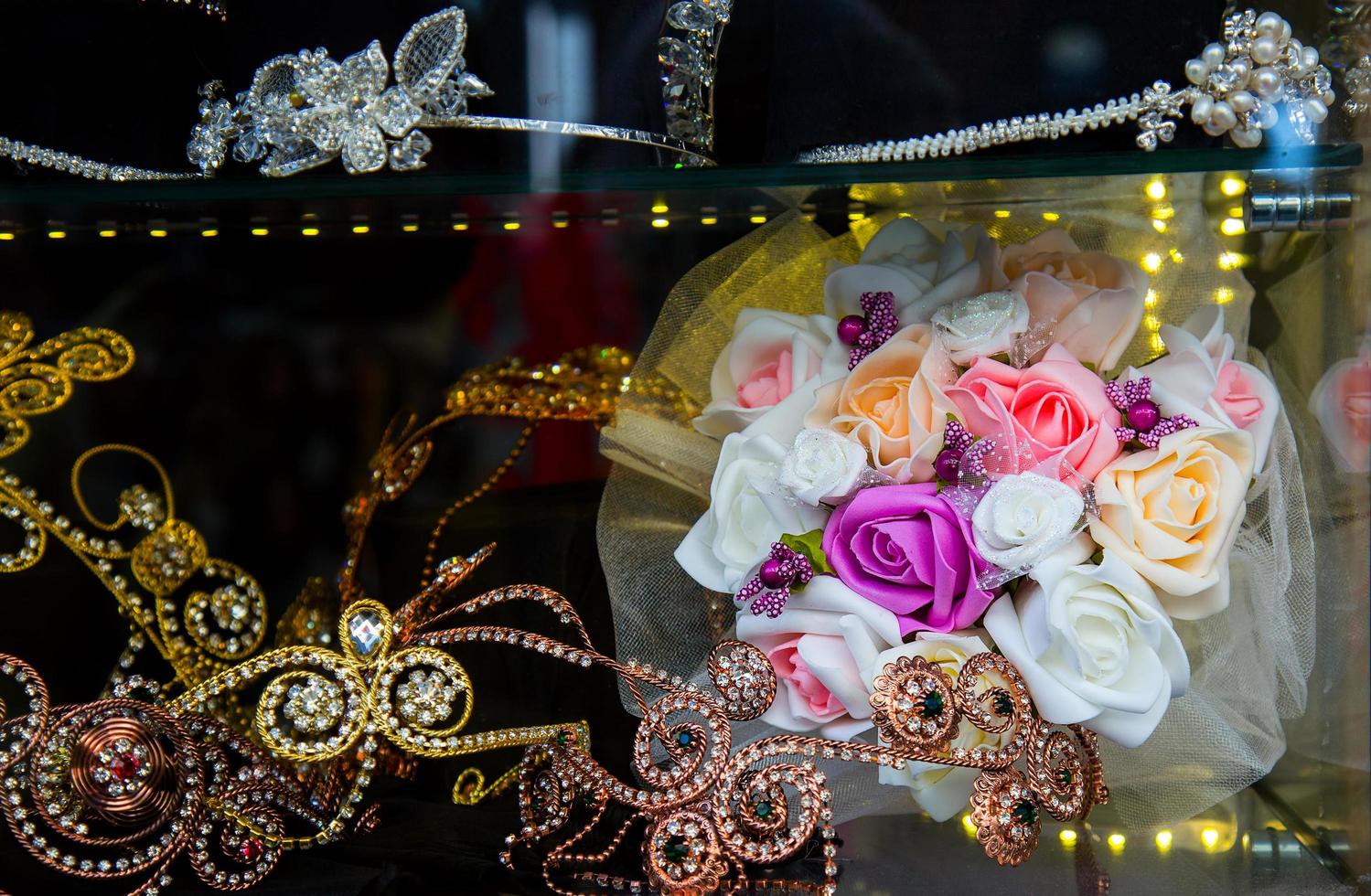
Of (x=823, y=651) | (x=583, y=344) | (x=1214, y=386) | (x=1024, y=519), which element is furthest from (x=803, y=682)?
(x=583, y=344)

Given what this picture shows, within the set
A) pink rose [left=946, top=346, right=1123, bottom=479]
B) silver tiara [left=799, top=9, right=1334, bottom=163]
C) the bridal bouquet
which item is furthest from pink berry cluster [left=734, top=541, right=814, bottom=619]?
silver tiara [left=799, top=9, right=1334, bottom=163]

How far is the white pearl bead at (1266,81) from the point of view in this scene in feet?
1.58

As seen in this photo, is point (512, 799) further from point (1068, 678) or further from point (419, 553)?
point (1068, 678)

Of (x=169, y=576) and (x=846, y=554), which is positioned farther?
(x=169, y=576)

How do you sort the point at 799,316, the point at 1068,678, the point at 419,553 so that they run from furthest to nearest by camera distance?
the point at 419,553 → the point at 799,316 → the point at 1068,678

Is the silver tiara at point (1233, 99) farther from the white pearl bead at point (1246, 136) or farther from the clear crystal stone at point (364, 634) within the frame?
the clear crystal stone at point (364, 634)

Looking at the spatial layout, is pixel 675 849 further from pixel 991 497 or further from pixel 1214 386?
pixel 1214 386

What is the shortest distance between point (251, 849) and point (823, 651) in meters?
0.29

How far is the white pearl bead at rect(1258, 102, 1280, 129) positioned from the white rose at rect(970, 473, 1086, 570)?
0.56 ft

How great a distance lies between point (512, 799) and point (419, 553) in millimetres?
170

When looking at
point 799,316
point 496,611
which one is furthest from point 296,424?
point 799,316

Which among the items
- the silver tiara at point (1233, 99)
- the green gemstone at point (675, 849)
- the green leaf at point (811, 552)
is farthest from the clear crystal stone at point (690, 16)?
the green gemstone at point (675, 849)

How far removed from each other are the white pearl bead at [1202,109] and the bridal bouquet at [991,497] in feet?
0.31

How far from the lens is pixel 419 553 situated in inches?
28.3
